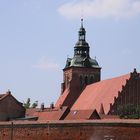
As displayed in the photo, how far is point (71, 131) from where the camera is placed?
36562mm

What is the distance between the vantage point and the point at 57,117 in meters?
50.3

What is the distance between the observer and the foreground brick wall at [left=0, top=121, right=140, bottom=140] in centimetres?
3409

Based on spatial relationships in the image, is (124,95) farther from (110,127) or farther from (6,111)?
(110,127)

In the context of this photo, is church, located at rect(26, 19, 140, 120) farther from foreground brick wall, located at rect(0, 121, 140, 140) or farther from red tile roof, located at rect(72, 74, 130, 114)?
foreground brick wall, located at rect(0, 121, 140, 140)

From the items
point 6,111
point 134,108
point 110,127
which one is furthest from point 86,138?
point 134,108

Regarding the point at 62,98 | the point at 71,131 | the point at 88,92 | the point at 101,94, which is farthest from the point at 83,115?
the point at 62,98

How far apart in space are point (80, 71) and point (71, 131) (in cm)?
4059

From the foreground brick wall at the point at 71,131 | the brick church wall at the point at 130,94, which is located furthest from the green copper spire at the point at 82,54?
the foreground brick wall at the point at 71,131

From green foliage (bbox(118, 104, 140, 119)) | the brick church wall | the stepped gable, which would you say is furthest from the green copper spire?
the stepped gable

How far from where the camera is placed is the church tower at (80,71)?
76625 millimetres

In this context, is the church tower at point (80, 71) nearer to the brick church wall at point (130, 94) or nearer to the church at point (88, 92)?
the church at point (88, 92)

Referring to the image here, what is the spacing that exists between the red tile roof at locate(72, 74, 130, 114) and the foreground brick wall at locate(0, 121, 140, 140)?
23.4 m

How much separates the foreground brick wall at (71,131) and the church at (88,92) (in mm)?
8808

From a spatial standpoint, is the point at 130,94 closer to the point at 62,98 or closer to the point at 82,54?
the point at 82,54
